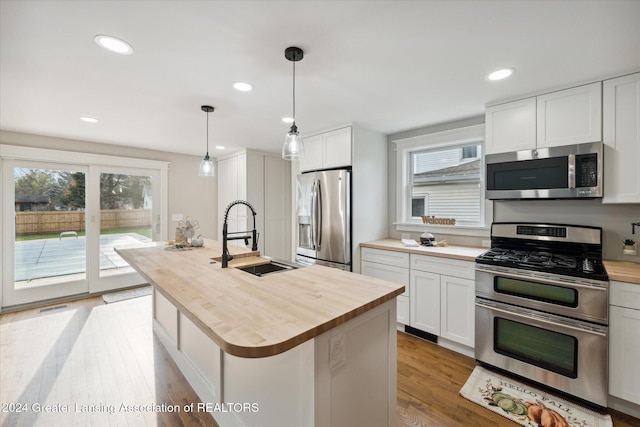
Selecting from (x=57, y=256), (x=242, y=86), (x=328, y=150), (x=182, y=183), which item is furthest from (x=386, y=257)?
(x=57, y=256)

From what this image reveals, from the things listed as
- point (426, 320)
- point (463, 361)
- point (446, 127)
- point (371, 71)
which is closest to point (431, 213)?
point (446, 127)

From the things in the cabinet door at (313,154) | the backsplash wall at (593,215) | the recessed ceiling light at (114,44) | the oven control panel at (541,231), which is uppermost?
the recessed ceiling light at (114,44)

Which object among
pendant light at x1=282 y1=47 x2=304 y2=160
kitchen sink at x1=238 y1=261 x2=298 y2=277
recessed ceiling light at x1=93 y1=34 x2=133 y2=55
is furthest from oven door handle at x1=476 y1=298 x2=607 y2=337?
recessed ceiling light at x1=93 y1=34 x2=133 y2=55

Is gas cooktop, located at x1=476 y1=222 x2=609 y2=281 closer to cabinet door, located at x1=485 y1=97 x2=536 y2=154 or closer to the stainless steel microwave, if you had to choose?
the stainless steel microwave

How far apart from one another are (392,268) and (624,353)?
5.77 ft

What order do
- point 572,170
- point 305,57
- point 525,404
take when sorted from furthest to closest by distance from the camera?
1. point 572,170
2. point 525,404
3. point 305,57

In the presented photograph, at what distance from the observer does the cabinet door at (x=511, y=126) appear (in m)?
2.37

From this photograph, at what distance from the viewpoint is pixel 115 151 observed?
4289 millimetres

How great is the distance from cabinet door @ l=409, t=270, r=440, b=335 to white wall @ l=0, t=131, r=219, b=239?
414 cm

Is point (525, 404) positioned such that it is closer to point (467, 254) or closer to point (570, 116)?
point (467, 254)

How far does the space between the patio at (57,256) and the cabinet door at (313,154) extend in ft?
10.7

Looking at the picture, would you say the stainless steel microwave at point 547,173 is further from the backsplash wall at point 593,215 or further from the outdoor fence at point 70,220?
the outdoor fence at point 70,220

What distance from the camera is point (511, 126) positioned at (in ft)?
8.11

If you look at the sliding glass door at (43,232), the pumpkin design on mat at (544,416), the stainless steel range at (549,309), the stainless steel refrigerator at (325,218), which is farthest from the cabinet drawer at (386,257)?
the sliding glass door at (43,232)
